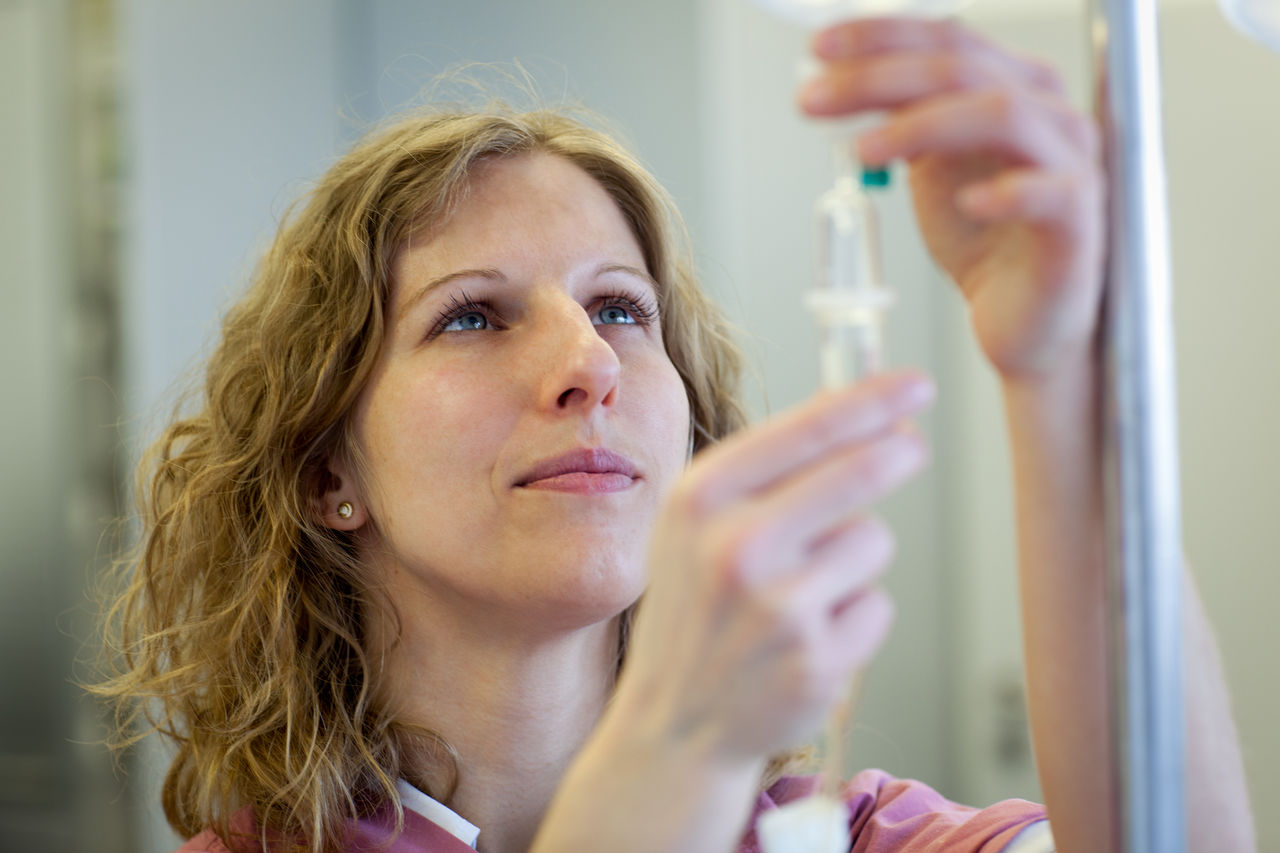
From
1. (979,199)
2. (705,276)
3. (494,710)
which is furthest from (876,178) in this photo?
(705,276)

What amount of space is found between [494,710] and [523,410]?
293 millimetres

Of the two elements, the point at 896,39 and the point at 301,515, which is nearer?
the point at 896,39

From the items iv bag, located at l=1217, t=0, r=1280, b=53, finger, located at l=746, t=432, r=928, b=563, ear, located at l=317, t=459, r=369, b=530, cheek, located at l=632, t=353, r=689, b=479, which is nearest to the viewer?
finger, located at l=746, t=432, r=928, b=563

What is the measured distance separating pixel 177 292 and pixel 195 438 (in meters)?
1.07

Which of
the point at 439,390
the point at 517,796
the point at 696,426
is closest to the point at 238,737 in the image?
the point at 517,796

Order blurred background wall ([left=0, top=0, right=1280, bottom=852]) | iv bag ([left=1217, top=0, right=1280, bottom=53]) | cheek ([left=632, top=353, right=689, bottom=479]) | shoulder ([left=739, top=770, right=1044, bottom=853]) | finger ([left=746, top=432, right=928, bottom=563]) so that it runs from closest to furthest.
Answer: finger ([left=746, top=432, right=928, bottom=563])
iv bag ([left=1217, top=0, right=1280, bottom=53])
shoulder ([left=739, top=770, right=1044, bottom=853])
cheek ([left=632, top=353, right=689, bottom=479])
blurred background wall ([left=0, top=0, right=1280, bottom=852])

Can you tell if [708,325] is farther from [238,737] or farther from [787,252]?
[787,252]

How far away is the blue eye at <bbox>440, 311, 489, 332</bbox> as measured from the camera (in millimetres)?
1068

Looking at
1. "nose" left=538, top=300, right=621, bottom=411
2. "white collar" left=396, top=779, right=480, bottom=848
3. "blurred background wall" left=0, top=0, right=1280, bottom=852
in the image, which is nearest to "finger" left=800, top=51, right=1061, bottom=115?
"nose" left=538, top=300, right=621, bottom=411

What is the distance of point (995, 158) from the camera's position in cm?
53

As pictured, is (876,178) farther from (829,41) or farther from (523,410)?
(523,410)

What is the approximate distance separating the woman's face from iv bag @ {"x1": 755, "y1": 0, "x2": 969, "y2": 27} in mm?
495

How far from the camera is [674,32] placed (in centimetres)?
233

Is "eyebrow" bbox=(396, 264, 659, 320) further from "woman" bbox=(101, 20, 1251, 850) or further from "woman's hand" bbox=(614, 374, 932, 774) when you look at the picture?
"woman's hand" bbox=(614, 374, 932, 774)
